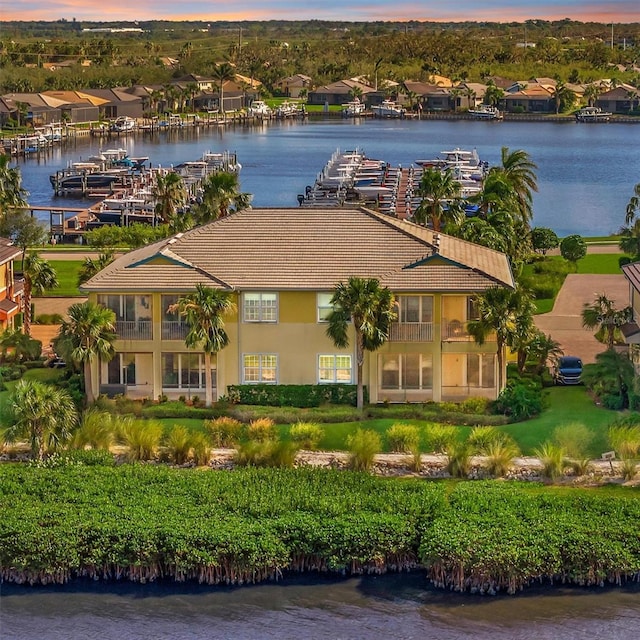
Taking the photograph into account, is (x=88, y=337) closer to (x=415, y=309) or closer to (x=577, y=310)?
(x=415, y=309)

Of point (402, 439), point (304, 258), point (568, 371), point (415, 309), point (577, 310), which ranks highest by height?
point (304, 258)

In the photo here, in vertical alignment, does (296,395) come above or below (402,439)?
above

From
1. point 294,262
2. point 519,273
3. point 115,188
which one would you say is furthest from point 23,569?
point 115,188

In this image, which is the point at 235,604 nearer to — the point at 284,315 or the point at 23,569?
the point at 23,569

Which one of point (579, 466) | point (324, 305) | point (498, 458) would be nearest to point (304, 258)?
point (324, 305)

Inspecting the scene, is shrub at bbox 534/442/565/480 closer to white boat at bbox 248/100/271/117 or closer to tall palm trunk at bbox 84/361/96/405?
tall palm trunk at bbox 84/361/96/405

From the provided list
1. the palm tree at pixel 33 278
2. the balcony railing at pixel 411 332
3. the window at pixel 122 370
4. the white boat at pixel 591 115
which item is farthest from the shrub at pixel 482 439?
the white boat at pixel 591 115
